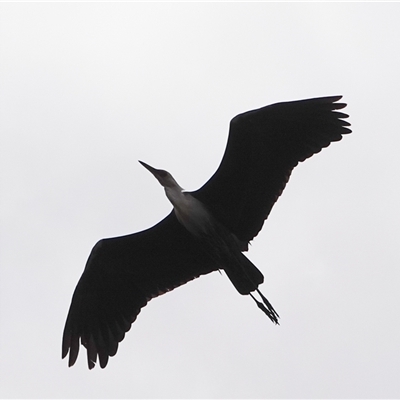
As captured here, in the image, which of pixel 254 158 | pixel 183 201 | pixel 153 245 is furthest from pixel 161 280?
pixel 254 158

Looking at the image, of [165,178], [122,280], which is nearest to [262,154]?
[165,178]

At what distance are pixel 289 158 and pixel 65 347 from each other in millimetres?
5146

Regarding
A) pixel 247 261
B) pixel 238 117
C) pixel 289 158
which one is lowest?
pixel 247 261

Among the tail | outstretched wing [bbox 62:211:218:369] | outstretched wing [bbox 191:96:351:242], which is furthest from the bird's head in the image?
the tail

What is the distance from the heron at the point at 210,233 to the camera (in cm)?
1335

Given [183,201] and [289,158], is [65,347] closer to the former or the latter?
[183,201]

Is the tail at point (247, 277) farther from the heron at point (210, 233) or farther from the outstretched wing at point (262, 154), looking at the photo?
the outstretched wing at point (262, 154)

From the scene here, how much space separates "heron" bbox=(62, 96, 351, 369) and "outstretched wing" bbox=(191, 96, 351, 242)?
2cm

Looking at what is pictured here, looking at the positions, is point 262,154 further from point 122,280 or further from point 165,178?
point 122,280

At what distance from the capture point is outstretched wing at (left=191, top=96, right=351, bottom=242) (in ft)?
43.5

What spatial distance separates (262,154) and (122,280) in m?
3.46

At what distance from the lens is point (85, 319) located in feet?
49.1

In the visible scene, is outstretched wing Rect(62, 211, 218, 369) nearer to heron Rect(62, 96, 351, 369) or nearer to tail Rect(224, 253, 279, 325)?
heron Rect(62, 96, 351, 369)

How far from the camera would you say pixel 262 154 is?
13.5m
